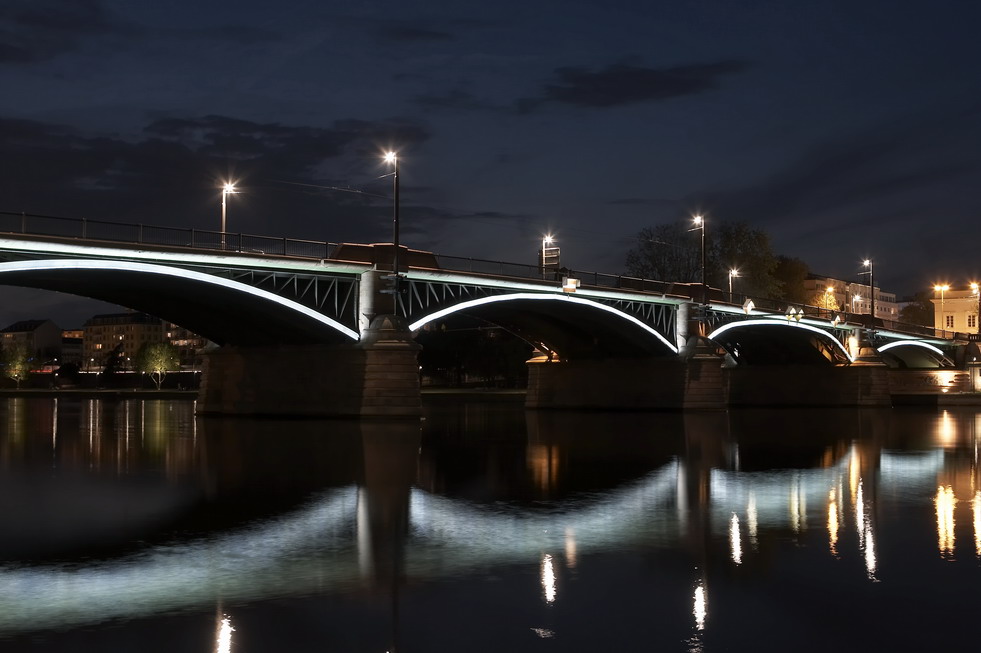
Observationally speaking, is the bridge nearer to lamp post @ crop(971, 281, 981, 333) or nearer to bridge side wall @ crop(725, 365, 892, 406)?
bridge side wall @ crop(725, 365, 892, 406)

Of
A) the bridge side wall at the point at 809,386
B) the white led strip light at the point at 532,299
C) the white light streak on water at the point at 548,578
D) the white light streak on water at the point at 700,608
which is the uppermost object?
the white led strip light at the point at 532,299

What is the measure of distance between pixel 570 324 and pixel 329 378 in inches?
811

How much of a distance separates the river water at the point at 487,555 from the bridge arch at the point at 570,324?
29.7 meters

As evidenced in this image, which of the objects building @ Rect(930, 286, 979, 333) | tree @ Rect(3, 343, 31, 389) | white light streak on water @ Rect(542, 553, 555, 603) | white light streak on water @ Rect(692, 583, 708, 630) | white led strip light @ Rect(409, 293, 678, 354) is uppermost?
building @ Rect(930, 286, 979, 333)

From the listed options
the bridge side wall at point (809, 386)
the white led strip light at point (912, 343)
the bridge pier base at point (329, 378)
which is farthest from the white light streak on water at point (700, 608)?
the white led strip light at point (912, 343)

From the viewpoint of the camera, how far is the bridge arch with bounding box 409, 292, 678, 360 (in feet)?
185

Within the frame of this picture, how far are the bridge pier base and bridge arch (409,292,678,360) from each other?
230 inches

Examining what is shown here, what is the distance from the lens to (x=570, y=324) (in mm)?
64688

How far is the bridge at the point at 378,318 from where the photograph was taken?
41.0 m

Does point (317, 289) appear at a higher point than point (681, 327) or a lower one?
higher

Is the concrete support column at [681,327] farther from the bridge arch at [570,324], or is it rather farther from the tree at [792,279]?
the tree at [792,279]

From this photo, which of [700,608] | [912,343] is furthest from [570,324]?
[700,608]

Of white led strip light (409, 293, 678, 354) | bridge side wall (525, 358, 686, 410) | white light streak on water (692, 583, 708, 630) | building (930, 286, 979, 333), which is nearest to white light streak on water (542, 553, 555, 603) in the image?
white light streak on water (692, 583, 708, 630)

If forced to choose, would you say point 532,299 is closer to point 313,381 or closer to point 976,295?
point 313,381
